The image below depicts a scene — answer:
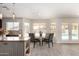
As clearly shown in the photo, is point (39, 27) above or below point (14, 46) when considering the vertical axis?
above

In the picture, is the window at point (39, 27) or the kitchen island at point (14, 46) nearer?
the kitchen island at point (14, 46)

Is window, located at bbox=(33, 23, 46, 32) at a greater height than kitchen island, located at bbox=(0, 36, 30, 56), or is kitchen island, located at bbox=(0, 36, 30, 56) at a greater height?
window, located at bbox=(33, 23, 46, 32)

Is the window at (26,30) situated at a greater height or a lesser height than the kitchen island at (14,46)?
greater

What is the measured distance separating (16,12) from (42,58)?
1342mm

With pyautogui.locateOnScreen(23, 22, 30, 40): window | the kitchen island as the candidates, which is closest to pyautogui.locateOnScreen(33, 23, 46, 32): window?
pyautogui.locateOnScreen(23, 22, 30, 40): window

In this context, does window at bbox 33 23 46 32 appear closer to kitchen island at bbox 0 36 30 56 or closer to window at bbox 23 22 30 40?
window at bbox 23 22 30 40

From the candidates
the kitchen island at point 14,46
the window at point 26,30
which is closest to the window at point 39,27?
the window at point 26,30

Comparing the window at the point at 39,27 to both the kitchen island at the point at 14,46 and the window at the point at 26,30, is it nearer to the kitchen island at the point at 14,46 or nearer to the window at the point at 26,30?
the window at the point at 26,30

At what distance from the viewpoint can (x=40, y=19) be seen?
281 centimetres

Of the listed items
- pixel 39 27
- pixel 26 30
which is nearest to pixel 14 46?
pixel 26 30

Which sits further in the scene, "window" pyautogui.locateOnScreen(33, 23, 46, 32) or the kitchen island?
"window" pyautogui.locateOnScreen(33, 23, 46, 32)

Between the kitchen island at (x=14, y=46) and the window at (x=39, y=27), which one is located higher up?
the window at (x=39, y=27)

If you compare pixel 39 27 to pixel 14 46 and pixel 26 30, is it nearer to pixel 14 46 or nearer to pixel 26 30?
pixel 26 30

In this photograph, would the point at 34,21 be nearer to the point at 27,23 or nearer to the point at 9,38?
the point at 27,23
